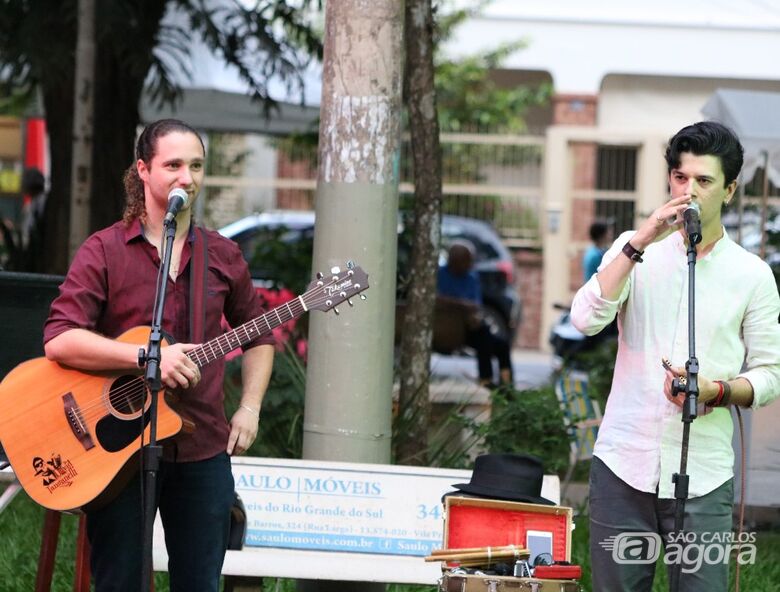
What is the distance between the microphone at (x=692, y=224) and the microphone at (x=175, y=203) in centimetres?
146

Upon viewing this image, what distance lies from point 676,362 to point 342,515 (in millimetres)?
2446

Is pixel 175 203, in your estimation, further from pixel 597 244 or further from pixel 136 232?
pixel 597 244

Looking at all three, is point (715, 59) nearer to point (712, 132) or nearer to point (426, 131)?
point (426, 131)

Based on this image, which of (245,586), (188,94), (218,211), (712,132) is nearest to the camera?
(712,132)

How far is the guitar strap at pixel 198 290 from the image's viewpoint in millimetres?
4473

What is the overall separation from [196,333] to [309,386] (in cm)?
163

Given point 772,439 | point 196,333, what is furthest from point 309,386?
point 772,439

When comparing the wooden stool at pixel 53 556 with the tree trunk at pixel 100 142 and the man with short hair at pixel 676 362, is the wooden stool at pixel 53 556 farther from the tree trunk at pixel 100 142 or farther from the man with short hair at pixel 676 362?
the tree trunk at pixel 100 142

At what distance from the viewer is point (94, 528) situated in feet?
14.4

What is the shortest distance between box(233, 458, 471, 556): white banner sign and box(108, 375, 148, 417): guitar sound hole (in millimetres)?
1897

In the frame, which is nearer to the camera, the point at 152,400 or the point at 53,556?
the point at 152,400

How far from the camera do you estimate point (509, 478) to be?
16.8 ft

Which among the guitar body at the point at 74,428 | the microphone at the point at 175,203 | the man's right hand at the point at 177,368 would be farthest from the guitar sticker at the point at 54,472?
the microphone at the point at 175,203

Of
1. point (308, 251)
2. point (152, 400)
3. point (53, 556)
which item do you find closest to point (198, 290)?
point (152, 400)
